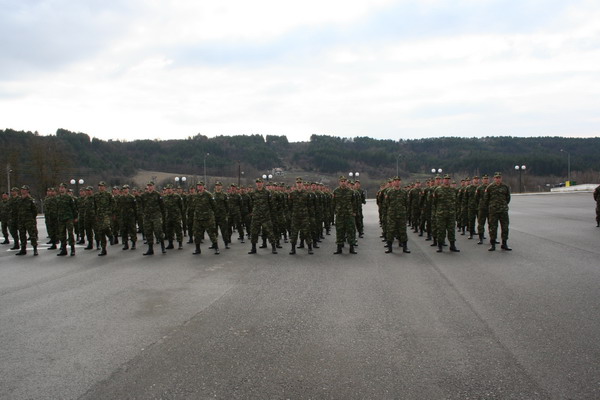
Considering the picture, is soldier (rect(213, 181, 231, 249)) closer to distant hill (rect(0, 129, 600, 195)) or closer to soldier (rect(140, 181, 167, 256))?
soldier (rect(140, 181, 167, 256))

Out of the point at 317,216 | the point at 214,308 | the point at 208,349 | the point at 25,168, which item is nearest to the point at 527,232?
the point at 317,216

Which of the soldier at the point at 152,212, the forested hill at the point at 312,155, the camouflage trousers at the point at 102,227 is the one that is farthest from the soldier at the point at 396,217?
the forested hill at the point at 312,155

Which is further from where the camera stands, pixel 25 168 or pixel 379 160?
pixel 379 160

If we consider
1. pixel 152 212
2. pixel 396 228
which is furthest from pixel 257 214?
pixel 396 228

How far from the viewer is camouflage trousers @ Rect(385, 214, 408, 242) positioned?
13.1 m

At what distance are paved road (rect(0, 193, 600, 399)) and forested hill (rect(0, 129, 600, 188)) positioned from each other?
69.0m

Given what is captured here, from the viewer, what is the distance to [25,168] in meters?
61.8

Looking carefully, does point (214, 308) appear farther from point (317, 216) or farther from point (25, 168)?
point (25, 168)

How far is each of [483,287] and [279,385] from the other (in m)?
5.33

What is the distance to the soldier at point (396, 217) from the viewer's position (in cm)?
1309

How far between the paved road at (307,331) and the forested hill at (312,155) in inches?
2716

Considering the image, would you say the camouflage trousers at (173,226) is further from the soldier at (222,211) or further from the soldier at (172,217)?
the soldier at (222,211)

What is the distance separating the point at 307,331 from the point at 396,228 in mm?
7885

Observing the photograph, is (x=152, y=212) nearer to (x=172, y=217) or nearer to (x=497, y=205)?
(x=172, y=217)
